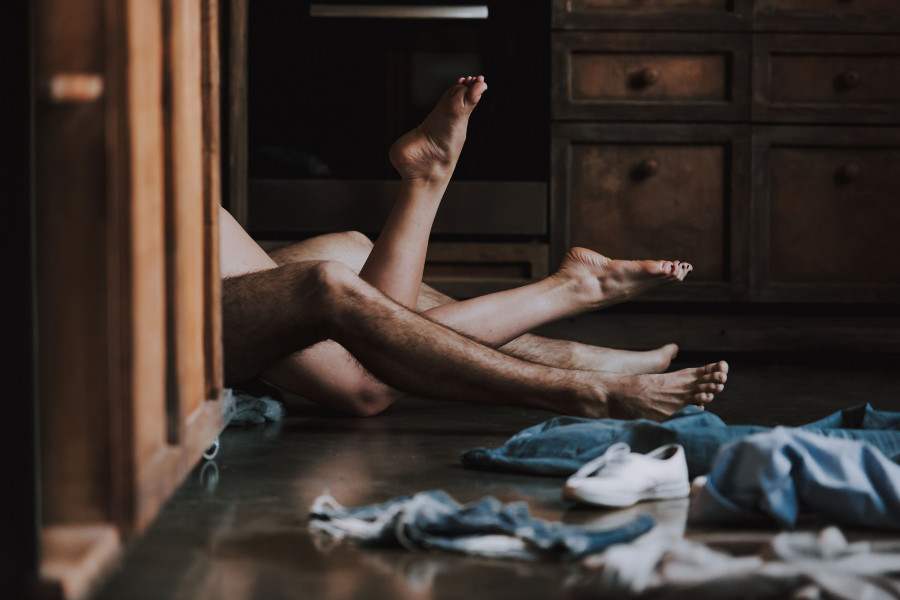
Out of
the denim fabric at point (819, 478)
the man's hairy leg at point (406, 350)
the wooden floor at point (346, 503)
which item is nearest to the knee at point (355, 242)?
the wooden floor at point (346, 503)

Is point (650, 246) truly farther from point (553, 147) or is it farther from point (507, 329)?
point (507, 329)

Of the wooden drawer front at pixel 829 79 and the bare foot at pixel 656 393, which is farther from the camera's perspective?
the wooden drawer front at pixel 829 79

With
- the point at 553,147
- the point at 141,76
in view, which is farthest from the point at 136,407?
the point at 553,147

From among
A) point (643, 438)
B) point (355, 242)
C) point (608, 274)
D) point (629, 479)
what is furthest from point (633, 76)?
point (629, 479)

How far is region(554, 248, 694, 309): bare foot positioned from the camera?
5.86 feet

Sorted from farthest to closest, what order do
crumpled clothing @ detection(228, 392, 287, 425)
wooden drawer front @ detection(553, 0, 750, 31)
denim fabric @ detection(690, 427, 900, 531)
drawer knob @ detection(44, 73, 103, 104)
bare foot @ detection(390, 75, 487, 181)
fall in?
wooden drawer front @ detection(553, 0, 750, 31), bare foot @ detection(390, 75, 487, 181), crumpled clothing @ detection(228, 392, 287, 425), denim fabric @ detection(690, 427, 900, 531), drawer knob @ detection(44, 73, 103, 104)

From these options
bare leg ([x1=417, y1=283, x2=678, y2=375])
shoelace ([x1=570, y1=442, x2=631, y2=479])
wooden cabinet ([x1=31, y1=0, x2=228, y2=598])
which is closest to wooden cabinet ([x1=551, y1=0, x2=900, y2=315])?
bare leg ([x1=417, y1=283, x2=678, y2=375])

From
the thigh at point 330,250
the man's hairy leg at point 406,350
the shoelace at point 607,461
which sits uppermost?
the thigh at point 330,250

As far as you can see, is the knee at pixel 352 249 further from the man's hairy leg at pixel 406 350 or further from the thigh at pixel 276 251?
the man's hairy leg at pixel 406 350

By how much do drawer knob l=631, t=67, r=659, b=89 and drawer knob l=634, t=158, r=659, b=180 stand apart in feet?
0.58

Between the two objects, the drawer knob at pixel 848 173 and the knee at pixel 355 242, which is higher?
the drawer knob at pixel 848 173

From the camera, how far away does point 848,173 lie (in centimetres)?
237

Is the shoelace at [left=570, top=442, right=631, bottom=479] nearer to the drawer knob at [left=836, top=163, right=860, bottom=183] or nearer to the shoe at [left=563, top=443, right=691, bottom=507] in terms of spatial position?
the shoe at [left=563, top=443, right=691, bottom=507]

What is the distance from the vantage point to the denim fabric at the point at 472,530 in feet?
2.83
